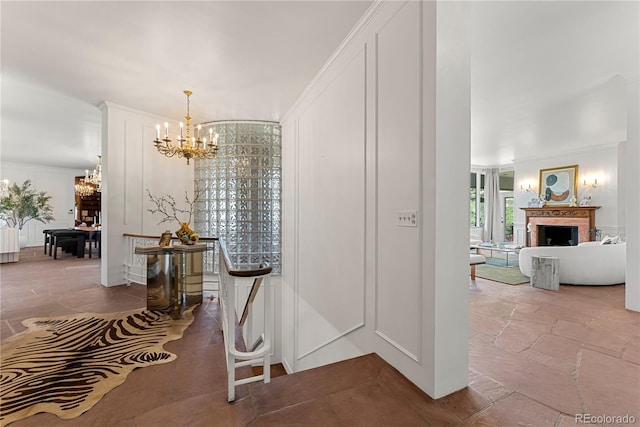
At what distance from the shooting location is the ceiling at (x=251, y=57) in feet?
8.04

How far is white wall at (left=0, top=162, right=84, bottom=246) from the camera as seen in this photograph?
9320 millimetres

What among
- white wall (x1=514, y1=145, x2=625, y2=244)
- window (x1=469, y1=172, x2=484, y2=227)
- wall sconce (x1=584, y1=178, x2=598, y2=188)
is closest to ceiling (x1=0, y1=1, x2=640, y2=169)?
white wall (x1=514, y1=145, x2=625, y2=244)

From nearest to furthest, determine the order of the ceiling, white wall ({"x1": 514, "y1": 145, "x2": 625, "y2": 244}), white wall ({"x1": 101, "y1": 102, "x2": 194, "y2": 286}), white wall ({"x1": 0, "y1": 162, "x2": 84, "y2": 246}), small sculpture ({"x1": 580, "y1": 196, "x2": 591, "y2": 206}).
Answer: the ceiling, white wall ({"x1": 101, "y1": 102, "x2": 194, "y2": 286}), white wall ({"x1": 514, "y1": 145, "x2": 625, "y2": 244}), small sculpture ({"x1": 580, "y1": 196, "x2": 591, "y2": 206}), white wall ({"x1": 0, "y1": 162, "x2": 84, "y2": 246})

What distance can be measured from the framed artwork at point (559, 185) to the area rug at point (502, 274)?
2.92 metres

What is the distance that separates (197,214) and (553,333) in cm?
547

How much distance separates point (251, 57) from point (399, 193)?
2.35 m

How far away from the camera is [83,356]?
2.43 meters

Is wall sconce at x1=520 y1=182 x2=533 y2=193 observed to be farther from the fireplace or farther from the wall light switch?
the wall light switch

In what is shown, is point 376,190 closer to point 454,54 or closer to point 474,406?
point 454,54

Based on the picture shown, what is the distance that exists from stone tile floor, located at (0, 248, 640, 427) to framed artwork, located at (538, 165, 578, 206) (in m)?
5.30

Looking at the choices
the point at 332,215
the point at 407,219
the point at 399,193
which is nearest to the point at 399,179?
the point at 399,193

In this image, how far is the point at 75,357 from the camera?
2406mm

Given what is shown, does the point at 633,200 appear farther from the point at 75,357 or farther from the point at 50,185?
the point at 50,185

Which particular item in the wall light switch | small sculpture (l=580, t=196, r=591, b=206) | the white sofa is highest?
small sculpture (l=580, t=196, r=591, b=206)
